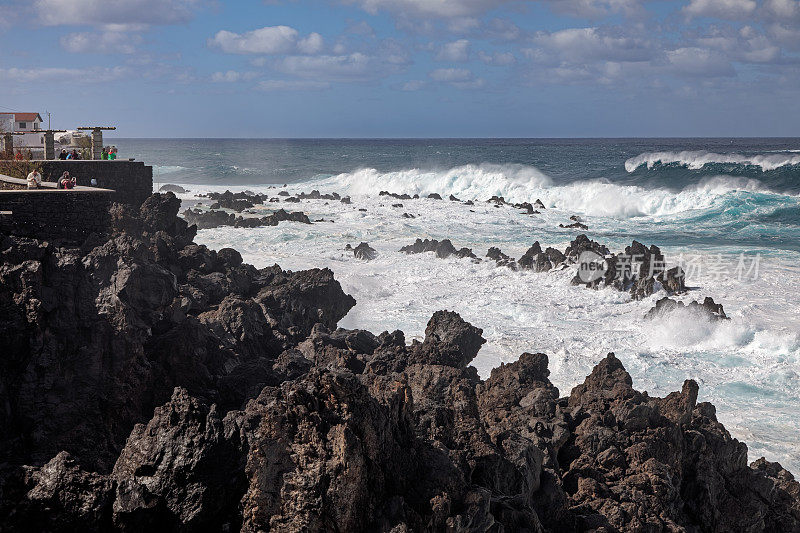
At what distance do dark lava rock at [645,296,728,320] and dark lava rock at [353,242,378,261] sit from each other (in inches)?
405

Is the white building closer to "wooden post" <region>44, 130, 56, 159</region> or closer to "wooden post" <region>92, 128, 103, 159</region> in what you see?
"wooden post" <region>92, 128, 103, 159</region>

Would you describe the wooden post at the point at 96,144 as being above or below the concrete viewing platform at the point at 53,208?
above

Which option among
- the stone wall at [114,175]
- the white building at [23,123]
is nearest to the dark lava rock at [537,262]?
the stone wall at [114,175]

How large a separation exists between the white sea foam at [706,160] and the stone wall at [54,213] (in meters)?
60.0

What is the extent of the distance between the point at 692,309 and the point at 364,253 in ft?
38.1

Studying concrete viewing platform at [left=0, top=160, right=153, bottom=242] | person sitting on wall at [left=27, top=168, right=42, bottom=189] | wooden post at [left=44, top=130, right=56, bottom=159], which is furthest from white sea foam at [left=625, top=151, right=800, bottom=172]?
person sitting on wall at [left=27, top=168, right=42, bottom=189]

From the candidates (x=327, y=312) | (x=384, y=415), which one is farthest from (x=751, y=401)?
(x=384, y=415)

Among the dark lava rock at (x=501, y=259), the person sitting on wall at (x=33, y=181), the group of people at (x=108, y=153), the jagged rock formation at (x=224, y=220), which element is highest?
the group of people at (x=108, y=153)

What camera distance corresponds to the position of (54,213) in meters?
9.63

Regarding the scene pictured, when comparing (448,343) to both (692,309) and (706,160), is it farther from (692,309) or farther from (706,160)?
(706,160)

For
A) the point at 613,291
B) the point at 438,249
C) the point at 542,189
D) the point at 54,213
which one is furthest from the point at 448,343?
the point at 542,189

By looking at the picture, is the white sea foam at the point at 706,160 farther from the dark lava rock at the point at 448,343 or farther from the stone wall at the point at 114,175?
the dark lava rock at the point at 448,343

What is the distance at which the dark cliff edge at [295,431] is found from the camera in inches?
193

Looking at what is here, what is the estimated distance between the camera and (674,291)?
21172 millimetres
